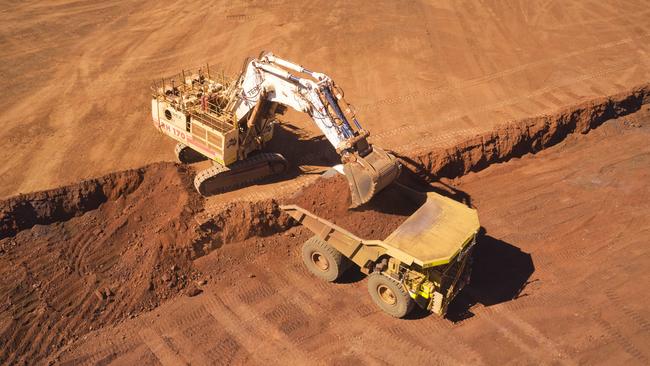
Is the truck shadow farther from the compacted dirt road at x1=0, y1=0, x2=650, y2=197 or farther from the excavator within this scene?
the compacted dirt road at x1=0, y1=0, x2=650, y2=197

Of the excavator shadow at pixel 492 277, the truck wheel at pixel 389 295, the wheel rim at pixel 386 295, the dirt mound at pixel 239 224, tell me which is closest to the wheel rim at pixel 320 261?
the truck wheel at pixel 389 295

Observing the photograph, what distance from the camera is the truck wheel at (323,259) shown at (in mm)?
10393

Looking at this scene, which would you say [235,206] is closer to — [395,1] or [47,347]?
[47,347]

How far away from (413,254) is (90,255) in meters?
6.39

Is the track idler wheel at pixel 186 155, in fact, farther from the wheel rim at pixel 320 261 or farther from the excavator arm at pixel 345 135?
the wheel rim at pixel 320 261

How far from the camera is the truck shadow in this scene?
34.3ft

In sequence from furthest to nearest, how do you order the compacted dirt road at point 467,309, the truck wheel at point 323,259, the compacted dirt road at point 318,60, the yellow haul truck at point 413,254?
the compacted dirt road at point 318,60 → the truck wheel at point 323,259 → the compacted dirt road at point 467,309 → the yellow haul truck at point 413,254

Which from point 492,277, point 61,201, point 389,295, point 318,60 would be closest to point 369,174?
point 389,295

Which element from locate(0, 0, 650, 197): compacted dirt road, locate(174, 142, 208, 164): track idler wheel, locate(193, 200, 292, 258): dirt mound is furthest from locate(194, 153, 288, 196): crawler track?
locate(0, 0, 650, 197): compacted dirt road

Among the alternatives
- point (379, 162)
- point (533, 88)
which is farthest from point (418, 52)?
point (379, 162)

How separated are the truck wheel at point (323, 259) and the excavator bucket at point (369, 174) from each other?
101cm

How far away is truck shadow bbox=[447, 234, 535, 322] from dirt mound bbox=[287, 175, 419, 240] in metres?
1.88

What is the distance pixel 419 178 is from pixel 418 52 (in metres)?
7.82

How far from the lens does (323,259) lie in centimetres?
1073
